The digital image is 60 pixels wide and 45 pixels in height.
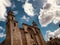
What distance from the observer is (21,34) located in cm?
4556

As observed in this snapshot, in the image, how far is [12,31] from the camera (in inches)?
1614

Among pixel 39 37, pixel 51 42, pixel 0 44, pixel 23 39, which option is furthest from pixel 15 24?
pixel 51 42

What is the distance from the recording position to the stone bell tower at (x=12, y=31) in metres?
39.4

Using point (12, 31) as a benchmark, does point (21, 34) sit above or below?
above

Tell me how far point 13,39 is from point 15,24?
6.68m

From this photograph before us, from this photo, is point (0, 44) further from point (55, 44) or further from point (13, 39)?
point (55, 44)

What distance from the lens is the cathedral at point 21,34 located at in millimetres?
40162

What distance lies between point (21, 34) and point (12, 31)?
217 inches

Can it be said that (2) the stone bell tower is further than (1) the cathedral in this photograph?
No

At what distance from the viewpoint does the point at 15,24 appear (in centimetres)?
4422

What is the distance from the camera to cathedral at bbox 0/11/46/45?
132ft

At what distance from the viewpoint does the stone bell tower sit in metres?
39.4

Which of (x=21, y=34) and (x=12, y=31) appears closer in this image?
(x=12, y=31)

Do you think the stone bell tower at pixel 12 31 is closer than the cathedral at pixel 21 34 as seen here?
Yes
